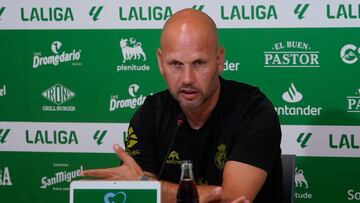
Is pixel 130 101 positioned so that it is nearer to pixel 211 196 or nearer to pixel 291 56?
pixel 291 56

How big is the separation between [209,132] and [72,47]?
1262 mm

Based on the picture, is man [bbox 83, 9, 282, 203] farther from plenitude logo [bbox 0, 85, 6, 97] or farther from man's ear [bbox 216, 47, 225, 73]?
plenitude logo [bbox 0, 85, 6, 97]

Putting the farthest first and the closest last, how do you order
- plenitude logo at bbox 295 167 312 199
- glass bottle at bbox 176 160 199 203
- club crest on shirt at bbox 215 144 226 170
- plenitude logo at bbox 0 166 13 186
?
plenitude logo at bbox 0 166 13 186 < plenitude logo at bbox 295 167 312 199 < club crest on shirt at bbox 215 144 226 170 < glass bottle at bbox 176 160 199 203

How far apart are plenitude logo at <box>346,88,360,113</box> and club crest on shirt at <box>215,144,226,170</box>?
989 mm

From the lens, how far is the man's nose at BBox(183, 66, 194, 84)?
2127 mm

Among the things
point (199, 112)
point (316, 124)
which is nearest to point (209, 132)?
point (199, 112)

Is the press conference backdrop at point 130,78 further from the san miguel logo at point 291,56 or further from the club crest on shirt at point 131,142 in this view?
the club crest on shirt at point 131,142

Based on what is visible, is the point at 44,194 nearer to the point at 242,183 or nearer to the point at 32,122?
the point at 32,122

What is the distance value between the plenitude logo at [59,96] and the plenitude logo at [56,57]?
4.9 inches

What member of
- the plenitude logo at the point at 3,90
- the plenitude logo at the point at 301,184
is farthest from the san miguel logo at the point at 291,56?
the plenitude logo at the point at 3,90

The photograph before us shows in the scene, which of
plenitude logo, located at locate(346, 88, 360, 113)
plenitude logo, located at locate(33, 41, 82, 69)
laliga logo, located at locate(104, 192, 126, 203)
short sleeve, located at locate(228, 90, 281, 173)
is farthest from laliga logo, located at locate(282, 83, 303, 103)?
laliga logo, located at locate(104, 192, 126, 203)

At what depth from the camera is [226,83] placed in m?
2.38

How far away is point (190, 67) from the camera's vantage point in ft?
7.02

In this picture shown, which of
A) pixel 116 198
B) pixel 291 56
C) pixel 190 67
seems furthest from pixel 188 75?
pixel 291 56
